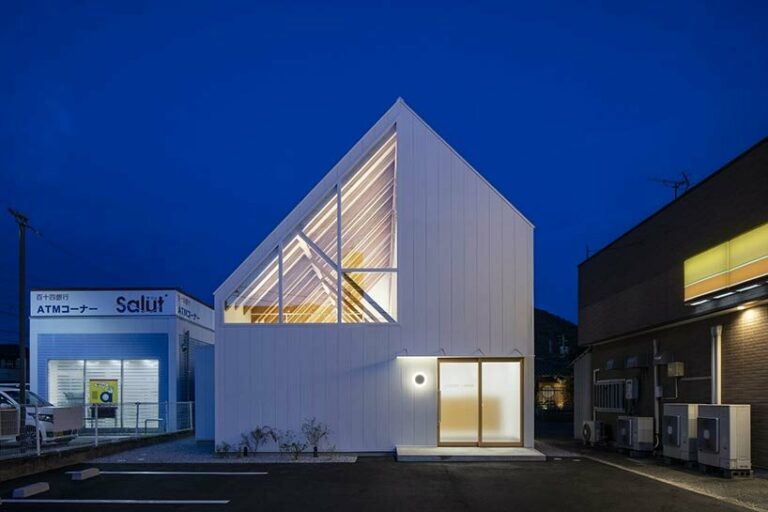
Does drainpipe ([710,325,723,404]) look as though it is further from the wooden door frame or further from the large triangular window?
the large triangular window

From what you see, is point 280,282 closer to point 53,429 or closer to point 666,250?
point 53,429

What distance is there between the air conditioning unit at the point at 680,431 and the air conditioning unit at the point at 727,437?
25.4 inches

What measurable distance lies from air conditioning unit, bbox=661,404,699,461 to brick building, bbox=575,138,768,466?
2.34 ft

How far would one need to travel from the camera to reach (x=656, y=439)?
16.4 m

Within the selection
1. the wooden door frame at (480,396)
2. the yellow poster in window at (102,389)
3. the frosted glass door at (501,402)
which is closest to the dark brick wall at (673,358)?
the wooden door frame at (480,396)

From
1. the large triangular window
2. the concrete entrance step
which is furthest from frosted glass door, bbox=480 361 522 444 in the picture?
the large triangular window

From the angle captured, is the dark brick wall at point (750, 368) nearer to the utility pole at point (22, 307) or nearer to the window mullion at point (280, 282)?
the window mullion at point (280, 282)

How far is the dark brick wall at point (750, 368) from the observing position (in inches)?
496

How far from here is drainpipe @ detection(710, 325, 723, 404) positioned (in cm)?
1409

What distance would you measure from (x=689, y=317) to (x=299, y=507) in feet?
32.0

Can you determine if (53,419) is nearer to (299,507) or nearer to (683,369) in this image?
(299,507)

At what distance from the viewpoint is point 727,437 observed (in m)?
12.3

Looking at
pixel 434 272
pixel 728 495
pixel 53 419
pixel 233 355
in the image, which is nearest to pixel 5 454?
pixel 53 419

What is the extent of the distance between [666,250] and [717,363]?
12.3 ft
